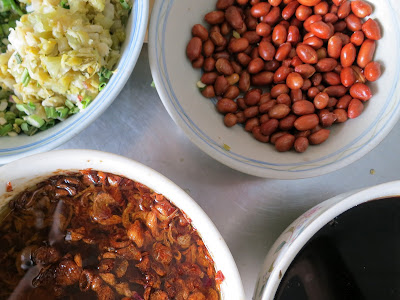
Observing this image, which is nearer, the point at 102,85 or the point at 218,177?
the point at 102,85

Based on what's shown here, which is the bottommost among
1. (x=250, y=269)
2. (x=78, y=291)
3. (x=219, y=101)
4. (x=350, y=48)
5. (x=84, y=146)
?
(x=78, y=291)

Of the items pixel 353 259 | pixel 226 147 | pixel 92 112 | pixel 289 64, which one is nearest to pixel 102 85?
pixel 92 112

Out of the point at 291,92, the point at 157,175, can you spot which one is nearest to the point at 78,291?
the point at 157,175

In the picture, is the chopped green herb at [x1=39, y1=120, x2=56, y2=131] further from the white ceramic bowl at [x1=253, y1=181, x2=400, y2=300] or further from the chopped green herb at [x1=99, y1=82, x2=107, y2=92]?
the white ceramic bowl at [x1=253, y1=181, x2=400, y2=300]

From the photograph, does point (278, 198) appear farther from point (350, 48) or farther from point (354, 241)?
point (350, 48)

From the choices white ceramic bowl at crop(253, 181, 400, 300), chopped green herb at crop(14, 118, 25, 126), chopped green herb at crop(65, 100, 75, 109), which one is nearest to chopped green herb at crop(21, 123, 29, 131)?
chopped green herb at crop(14, 118, 25, 126)

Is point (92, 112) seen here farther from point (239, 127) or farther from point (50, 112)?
point (239, 127)
